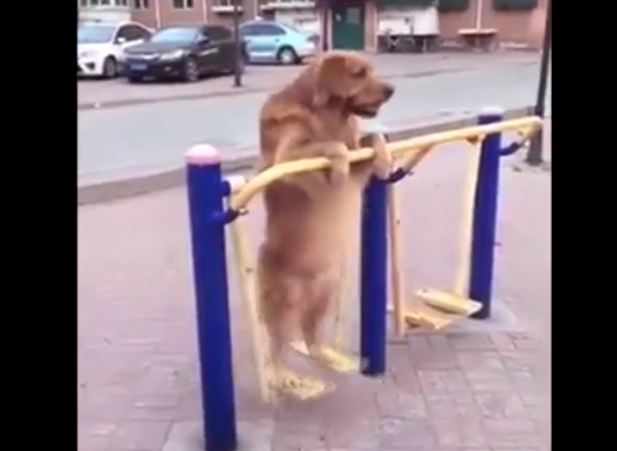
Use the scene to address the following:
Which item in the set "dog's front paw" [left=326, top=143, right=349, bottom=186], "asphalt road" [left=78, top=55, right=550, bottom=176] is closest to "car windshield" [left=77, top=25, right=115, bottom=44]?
"asphalt road" [left=78, top=55, right=550, bottom=176]

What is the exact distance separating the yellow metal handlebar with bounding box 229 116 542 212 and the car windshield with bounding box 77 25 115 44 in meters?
19.3

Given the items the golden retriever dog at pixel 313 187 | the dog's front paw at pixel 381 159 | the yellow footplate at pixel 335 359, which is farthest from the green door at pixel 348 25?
the golden retriever dog at pixel 313 187

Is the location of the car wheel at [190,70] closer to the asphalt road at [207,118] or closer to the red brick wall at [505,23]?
the asphalt road at [207,118]

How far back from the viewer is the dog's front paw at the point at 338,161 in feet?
10.5

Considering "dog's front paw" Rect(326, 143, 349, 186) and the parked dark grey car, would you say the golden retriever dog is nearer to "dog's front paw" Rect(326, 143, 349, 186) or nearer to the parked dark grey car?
"dog's front paw" Rect(326, 143, 349, 186)

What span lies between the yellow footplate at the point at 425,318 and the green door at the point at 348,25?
33.6 metres

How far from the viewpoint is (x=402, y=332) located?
4.29m

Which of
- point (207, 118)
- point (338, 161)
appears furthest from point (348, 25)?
point (338, 161)

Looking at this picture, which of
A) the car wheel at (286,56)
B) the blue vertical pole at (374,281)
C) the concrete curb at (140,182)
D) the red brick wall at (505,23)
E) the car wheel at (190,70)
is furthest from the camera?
the red brick wall at (505,23)

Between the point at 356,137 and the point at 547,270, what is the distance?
2.46 meters

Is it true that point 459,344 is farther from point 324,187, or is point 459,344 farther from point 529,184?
point 529,184

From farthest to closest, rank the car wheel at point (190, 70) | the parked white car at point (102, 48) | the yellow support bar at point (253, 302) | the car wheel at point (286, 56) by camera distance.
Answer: the car wheel at point (286, 56), the parked white car at point (102, 48), the car wheel at point (190, 70), the yellow support bar at point (253, 302)

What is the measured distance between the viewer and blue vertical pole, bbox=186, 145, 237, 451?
2900mm
